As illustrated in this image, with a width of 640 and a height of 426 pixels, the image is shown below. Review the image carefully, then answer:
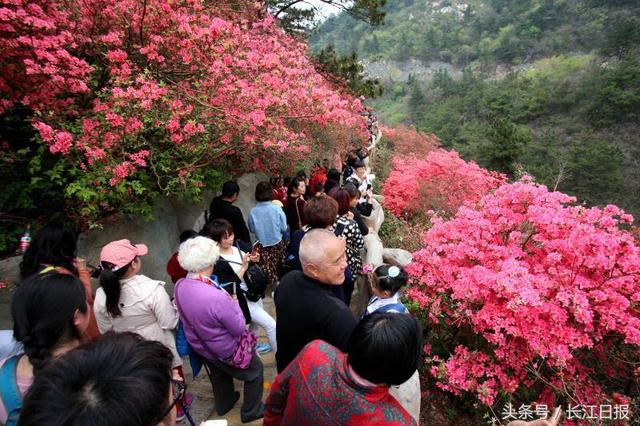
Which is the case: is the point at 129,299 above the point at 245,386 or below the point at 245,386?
above

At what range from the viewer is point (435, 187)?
10508 mm

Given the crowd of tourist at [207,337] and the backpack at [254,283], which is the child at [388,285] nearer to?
the crowd of tourist at [207,337]

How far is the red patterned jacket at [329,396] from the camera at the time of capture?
1.18m

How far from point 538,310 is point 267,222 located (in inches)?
105

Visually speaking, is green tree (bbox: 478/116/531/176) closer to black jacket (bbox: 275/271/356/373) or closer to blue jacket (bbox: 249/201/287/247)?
blue jacket (bbox: 249/201/287/247)

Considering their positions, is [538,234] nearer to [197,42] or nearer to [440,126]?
[197,42]

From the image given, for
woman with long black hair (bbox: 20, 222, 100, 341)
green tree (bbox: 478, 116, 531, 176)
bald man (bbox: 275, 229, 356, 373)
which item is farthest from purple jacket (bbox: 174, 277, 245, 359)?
green tree (bbox: 478, 116, 531, 176)

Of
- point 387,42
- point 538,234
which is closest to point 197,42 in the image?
point 538,234

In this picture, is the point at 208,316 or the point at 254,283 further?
the point at 254,283

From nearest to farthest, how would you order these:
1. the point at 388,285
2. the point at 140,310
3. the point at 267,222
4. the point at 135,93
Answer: the point at 140,310 < the point at 388,285 < the point at 135,93 < the point at 267,222

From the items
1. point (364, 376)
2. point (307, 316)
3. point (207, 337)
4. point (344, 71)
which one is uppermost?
point (344, 71)

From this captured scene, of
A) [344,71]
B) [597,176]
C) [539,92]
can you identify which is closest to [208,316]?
[344,71]

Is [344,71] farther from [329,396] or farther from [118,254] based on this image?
[329,396]

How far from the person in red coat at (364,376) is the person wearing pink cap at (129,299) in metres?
1.39
